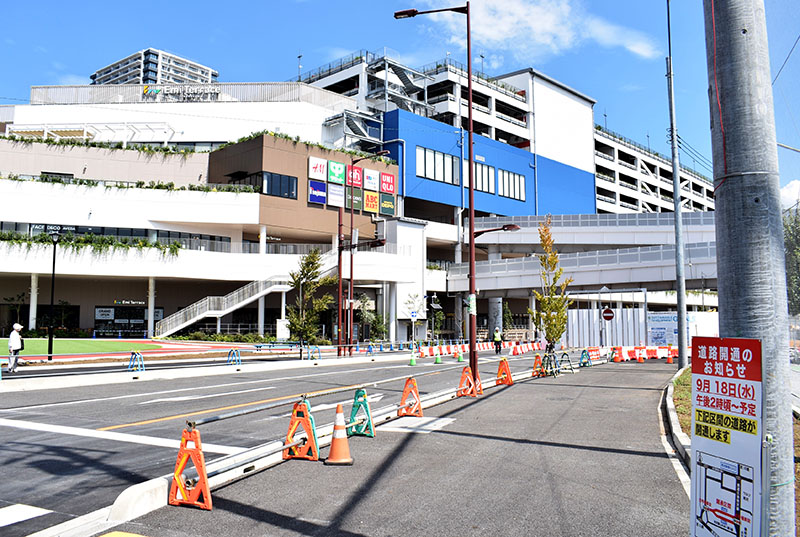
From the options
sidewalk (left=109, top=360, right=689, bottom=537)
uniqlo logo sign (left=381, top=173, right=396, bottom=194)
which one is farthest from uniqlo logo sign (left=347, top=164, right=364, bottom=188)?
sidewalk (left=109, top=360, right=689, bottom=537)

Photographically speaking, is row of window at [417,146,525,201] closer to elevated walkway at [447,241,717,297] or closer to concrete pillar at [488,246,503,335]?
concrete pillar at [488,246,503,335]

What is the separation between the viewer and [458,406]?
14656 millimetres

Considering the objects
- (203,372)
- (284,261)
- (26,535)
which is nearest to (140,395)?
(203,372)

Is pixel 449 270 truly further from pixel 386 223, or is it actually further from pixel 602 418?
pixel 602 418

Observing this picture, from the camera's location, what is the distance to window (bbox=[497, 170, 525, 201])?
69.9 meters

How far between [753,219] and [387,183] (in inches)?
2164

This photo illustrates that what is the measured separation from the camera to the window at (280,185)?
49322mm

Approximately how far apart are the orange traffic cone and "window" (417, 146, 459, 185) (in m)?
53.8

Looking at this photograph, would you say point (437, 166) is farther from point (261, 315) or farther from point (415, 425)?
point (415, 425)

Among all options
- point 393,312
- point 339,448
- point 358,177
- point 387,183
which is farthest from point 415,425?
point 387,183

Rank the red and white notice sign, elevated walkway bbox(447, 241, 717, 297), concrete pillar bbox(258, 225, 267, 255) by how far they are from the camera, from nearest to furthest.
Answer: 1. the red and white notice sign
2. elevated walkway bbox(447, 241, 717, 297)
3. concrete pillar bbox(258, 225, 267, 255)

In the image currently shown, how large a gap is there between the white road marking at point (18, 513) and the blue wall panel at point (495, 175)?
177ft

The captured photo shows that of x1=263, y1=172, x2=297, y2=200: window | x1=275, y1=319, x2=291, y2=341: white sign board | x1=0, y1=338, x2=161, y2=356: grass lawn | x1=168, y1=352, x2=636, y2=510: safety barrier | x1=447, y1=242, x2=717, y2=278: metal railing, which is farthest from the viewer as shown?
x1=263, y1=172, x2=297, y2=200: window

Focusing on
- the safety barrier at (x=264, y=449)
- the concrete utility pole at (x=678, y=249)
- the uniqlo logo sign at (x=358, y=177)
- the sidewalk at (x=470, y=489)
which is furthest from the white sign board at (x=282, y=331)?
the sidewalk at (x=470, y=489)
